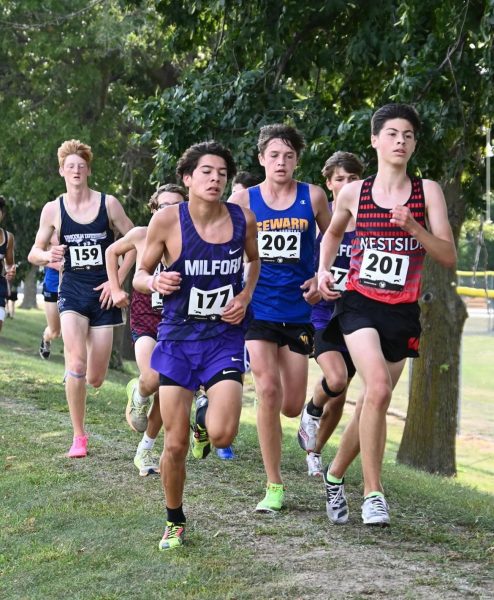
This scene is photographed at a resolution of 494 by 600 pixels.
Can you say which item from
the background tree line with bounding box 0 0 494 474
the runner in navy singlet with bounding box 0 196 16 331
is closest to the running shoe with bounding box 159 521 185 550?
the background tree line with bounding box 0 0 494 474

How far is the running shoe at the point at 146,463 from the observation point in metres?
8.90

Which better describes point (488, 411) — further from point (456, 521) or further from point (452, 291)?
point (456, 521)

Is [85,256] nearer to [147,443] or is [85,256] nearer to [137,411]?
[137,411]

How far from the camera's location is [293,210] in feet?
25.7

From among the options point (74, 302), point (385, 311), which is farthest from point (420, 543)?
point (74, 302)

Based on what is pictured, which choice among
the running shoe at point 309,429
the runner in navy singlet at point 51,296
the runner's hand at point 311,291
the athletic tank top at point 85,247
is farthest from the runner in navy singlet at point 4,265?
the runner's hand at point 311,291

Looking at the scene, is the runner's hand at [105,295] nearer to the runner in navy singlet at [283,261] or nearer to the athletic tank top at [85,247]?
the athletic tank top at [85,247]

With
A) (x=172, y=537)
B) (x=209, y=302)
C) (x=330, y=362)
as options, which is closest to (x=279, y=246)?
(x=330, y=362)

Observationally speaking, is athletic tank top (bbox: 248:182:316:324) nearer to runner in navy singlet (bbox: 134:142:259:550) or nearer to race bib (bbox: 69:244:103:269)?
runner in navy singlet (bbox: 134:142:259:550)

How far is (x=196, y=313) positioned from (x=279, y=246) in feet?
4.87

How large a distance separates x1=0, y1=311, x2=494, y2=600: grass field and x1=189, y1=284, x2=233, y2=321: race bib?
1.28 meters

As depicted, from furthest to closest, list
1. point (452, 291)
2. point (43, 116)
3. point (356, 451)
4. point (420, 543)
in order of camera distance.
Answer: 1. point (43, 116)
2. point (452, 291)
3. point (356, 451)
4. point (420, 543)

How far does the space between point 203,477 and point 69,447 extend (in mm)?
1932

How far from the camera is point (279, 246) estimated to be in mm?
7805
